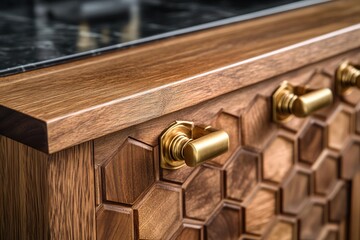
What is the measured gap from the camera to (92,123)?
0.56 meters

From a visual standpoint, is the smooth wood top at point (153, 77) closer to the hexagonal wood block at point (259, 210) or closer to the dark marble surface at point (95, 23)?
the dark marble surface at point (95, 23)

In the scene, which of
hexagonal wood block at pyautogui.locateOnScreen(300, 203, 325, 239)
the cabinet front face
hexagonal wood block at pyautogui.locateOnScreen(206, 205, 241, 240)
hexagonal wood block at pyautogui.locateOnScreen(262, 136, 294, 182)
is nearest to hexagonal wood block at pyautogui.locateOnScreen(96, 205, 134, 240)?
the cabinet front face

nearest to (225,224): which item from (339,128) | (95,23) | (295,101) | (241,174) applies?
(241,174)

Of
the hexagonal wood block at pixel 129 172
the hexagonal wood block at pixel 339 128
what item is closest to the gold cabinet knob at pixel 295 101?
the hexagonal wood block at pixel 339 128

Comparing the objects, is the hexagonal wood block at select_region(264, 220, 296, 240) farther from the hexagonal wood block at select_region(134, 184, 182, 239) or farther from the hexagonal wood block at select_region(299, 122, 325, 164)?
the hexagonal wood block at select_region(134, 184, 182, 239)

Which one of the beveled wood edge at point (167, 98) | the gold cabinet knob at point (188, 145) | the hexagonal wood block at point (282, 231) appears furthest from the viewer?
the hexagonal wood block at point (282, 231)

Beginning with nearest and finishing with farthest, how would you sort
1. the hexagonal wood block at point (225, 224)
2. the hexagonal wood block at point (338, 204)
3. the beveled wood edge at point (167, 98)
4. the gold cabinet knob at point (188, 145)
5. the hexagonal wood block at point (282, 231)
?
the beveled wood edge at point (167, 98) → the gold cabinet knob at point (188, 145) → the hexagonal wood block at point (225, 224) → the hexagonal wood block at point (282, 231) → the hexagonal wood block at point (338, 204)

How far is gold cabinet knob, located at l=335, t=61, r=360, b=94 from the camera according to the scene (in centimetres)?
91

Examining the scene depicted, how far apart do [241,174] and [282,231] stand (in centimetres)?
14

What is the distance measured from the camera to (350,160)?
1003mm

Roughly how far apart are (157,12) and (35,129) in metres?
0.58

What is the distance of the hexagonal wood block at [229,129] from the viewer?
0.74 m

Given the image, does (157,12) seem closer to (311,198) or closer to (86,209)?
(311,198)

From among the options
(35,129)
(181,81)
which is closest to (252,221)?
(181,81)
